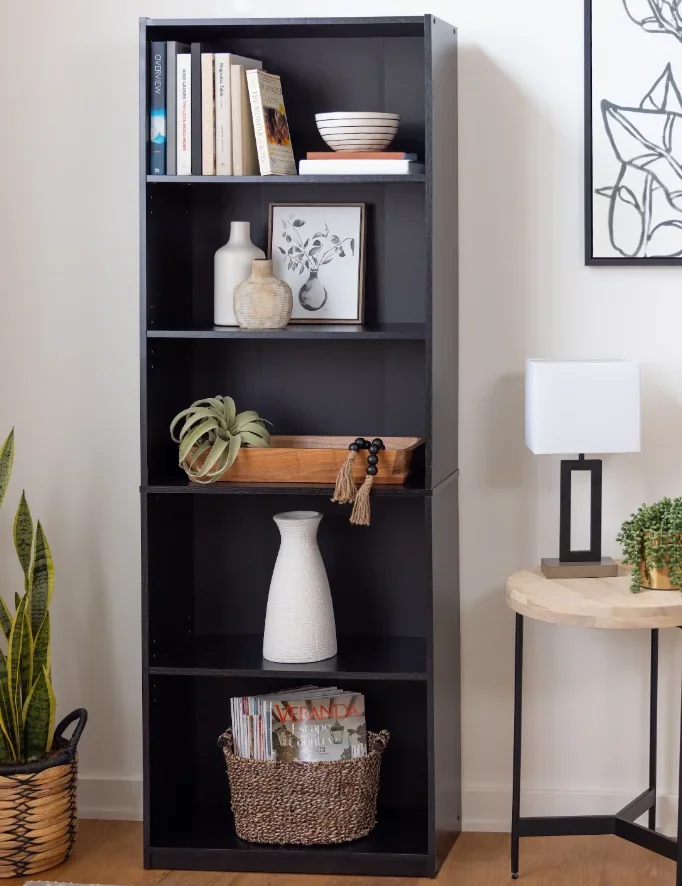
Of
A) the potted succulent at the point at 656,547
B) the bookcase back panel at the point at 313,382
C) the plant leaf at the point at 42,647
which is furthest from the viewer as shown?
the bookcase back panel at the point at 313,382

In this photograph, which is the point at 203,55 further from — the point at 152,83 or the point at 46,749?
the point at 46,749

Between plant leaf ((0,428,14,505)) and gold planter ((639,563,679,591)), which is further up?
plant leaf ((0,428,14,505))

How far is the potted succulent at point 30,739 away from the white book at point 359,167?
0.92m

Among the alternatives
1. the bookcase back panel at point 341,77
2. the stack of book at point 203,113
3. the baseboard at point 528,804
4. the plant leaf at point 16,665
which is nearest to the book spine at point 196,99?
the stack of book at point 203,113

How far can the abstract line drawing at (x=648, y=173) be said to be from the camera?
2646mm

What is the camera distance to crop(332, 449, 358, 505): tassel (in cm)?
245

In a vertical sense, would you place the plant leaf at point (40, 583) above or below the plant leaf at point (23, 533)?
below

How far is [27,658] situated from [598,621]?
1.33 metres

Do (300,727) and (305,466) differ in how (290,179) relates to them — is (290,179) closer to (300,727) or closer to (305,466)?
(305,466)

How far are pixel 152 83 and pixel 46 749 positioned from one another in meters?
1.60

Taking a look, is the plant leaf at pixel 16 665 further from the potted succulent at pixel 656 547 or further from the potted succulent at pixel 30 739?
the potted succulent at pixel 656 547

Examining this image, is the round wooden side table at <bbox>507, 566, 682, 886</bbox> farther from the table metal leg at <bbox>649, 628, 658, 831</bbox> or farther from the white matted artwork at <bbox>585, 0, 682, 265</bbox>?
the white matted artwork at <bbox>585, 0, 682, 265</bbox>

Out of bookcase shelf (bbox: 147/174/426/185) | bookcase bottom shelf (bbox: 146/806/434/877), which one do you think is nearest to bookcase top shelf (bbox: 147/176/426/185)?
bookcase shelf (bbox: 147/174/426/185)

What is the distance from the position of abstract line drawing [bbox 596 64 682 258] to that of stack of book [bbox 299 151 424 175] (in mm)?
532
